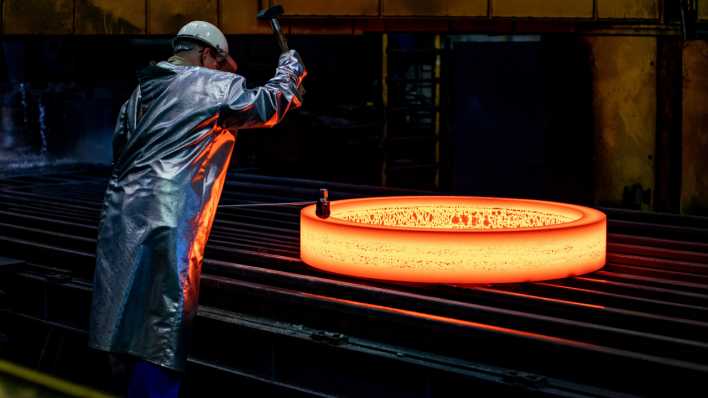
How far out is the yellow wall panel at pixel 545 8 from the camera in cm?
847

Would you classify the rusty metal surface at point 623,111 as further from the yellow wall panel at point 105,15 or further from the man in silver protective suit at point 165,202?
the man in silver protective suit at point 165,202

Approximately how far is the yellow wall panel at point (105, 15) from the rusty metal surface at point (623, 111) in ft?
13.8

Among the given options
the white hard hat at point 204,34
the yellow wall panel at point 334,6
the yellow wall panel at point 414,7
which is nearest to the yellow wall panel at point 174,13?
the yellow wall panel at point 334,6

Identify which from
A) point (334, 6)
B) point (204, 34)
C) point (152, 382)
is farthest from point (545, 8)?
point (152, 382)

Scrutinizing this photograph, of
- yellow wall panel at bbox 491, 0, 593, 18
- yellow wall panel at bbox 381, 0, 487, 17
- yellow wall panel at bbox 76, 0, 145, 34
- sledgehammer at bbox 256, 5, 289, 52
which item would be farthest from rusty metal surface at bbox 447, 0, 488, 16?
sledgehammer at bbox 256, 5, 289, 52

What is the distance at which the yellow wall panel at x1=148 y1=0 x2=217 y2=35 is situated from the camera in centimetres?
842

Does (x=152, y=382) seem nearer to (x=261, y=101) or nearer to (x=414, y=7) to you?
(x=261, y=101)

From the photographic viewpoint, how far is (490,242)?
3.97 metres

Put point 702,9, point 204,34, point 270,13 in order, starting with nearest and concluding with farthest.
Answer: point 204,34, point 270,13, point 702,9

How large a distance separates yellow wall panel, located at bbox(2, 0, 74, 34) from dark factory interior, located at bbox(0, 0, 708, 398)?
0.06 ft

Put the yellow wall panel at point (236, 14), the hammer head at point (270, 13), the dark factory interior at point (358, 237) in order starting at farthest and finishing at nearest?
1. the yellow wall panel at point (236, 14)
2. the hammer head at point (270, 13)
3. the dark factory interior at point (358, 237)

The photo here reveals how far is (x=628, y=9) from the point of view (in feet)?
27.6

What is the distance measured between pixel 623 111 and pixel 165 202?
604 centimetres

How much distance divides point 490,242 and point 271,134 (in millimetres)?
8054
